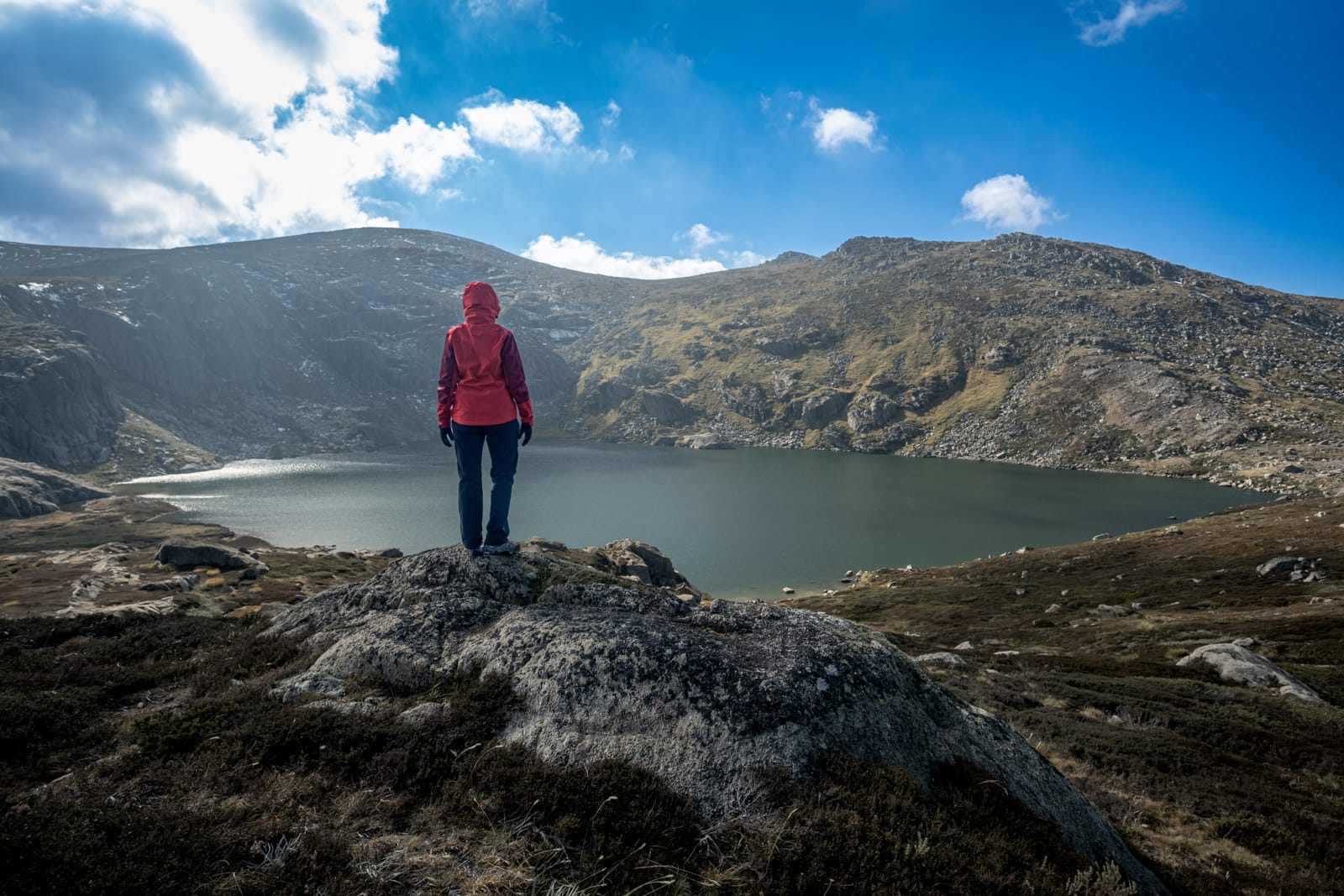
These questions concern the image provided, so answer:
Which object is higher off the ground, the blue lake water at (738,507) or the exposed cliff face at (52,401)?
the exposed cliff face at (52,401)

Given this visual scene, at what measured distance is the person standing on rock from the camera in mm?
9930

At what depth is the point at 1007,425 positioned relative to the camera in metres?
161

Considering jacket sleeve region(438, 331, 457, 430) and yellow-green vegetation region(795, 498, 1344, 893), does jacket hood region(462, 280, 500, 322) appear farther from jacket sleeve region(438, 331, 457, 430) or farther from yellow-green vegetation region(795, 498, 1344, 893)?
yellow-green vegetation region(795, 498, 1344, 893)

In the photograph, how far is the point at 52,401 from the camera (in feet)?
456

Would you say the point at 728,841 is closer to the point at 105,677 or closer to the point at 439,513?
the point at 105,677

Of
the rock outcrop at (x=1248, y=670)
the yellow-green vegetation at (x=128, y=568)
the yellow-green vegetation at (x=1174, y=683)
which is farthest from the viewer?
the yellow-green vegetation at (x=128, y=568)

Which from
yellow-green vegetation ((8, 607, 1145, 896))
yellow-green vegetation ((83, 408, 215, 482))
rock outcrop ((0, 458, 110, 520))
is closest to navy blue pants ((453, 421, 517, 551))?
yellow-green vegetation ((8, 607, 1145, 896))

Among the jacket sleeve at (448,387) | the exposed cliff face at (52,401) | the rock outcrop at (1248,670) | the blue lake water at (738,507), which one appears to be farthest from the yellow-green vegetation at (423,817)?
the exposed cliff face at (52,401)

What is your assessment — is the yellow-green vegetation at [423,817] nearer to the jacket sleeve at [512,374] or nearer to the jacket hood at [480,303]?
the jacket sleeve at [512,374]

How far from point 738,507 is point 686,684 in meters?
86.1

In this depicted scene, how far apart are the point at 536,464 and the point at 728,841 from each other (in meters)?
138

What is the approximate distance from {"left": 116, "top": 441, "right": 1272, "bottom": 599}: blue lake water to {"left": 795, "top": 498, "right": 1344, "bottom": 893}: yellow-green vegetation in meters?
14.8

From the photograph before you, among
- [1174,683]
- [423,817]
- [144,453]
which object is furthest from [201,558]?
[144,453]

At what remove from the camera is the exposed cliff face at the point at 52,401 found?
13012cm
